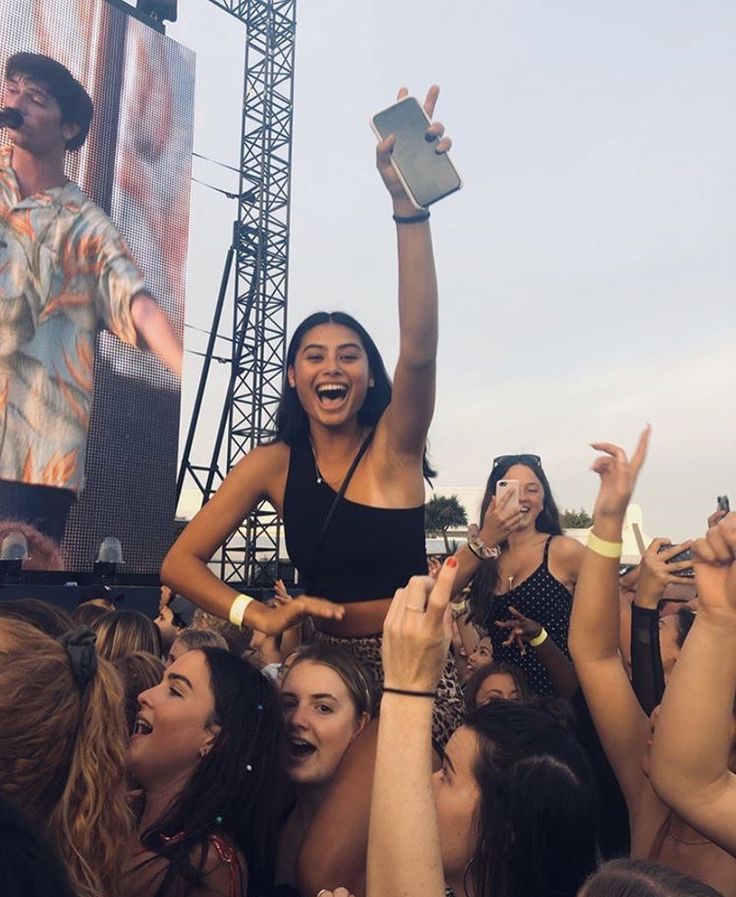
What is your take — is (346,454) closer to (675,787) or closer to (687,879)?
(675,787)

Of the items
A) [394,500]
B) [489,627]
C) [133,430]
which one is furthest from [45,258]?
[394,500]

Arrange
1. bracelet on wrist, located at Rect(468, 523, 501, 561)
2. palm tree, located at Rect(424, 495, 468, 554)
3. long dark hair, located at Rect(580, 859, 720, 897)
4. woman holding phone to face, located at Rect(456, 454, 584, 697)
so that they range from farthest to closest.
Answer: palm tree, located at Rect(424, 495, 468, 554) < woman holding phone to face, located at Rect(456, 454, 584, 697) < bracelet on wrist, located at Rect(468, 523, 501, 561) < long dark hair, located at Rect(580, 859, 720, 897)

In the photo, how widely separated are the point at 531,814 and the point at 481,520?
1517 millimetres

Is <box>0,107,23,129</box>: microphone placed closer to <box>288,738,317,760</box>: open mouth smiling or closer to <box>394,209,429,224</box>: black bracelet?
<box>394,209,429,224</box>: black bracelet

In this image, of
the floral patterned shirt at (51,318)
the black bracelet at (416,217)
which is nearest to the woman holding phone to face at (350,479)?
the black bracelet at (416,217)

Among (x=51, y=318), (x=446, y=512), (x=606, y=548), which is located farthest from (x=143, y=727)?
(x=446, y=512)

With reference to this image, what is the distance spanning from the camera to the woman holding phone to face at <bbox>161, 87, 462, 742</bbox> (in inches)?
71.0

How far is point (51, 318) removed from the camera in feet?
32.9

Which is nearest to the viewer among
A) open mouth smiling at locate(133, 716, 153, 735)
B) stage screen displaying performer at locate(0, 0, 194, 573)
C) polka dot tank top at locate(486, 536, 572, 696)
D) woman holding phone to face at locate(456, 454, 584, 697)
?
open mouth smiling at locate(133, 716, 153, 735)

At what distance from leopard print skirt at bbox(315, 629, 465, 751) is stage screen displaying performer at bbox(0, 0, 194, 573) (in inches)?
325

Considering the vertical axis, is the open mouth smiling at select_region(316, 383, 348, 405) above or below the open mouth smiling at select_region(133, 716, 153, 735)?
above

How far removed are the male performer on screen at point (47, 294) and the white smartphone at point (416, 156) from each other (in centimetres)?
879

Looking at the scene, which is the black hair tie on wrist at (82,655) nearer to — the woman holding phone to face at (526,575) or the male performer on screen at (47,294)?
the woman holding phone to face at (526,575)

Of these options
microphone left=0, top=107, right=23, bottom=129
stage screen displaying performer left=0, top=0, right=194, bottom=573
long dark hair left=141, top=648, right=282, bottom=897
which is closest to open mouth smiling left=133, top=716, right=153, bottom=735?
long dark hair left=141, top=648, right=282, bottom=897
